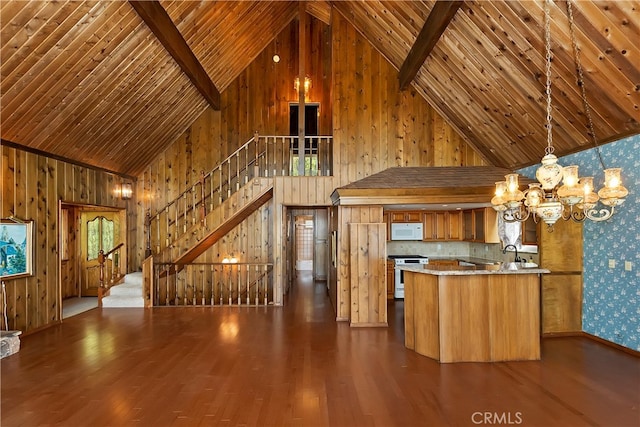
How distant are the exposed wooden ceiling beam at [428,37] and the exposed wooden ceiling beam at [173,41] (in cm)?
385

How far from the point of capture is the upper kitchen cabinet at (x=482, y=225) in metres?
6.93

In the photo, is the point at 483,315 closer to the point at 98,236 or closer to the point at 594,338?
the point at 594,338

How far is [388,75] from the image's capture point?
23.7 ft

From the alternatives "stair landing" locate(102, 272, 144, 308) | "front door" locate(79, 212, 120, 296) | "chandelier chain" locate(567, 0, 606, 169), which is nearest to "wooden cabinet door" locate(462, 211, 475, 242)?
"chandelier chain" locate(567, 0, 606, 169)

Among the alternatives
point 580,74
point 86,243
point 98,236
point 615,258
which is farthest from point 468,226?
point 86,243

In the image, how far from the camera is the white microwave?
8.14 meters

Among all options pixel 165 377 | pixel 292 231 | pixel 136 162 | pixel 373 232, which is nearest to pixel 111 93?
pixel 136 162

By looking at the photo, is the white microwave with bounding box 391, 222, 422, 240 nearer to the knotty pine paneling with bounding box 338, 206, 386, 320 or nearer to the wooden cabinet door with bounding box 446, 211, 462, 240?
the wooden cabinet door with bounding box 446, 211, 462, 240

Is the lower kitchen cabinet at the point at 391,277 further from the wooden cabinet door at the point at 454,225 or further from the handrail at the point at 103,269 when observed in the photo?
the handrail at the point at 103,269

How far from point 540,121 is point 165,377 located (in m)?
6.02

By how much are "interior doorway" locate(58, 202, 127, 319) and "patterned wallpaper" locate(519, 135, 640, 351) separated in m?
9.10

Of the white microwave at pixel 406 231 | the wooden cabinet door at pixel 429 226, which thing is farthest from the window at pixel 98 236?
the wooden cabinet door at pixel 429 226

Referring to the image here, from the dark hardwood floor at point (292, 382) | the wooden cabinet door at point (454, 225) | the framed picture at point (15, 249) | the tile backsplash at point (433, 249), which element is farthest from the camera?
the tile backsplash at point (433, 249)

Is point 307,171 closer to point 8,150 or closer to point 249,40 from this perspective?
point 249,40
